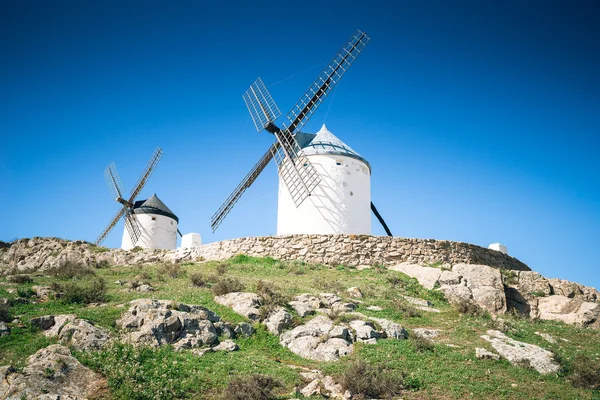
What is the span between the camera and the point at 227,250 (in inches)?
917

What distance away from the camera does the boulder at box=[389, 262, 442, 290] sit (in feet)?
60.0

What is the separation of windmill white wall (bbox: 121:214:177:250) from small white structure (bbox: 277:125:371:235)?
12252 mm

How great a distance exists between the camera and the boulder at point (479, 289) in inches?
648

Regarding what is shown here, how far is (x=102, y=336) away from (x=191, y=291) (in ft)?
16.1

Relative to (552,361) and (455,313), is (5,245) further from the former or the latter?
(552,361)

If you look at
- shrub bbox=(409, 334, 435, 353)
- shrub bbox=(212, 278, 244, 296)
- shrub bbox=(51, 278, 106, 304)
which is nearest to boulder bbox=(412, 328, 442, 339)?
shrub bbox=(409, 334, 435, 353)

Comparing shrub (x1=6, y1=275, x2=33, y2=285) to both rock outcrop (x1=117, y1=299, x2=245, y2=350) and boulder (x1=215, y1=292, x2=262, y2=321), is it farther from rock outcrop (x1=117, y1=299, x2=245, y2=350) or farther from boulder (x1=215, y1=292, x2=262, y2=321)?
boulder (x1=215, y1=292, x2=262, y2=321)

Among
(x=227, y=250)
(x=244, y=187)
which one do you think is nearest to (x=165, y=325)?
(x=227, y=250)

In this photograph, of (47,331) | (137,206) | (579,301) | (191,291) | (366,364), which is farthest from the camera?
(137,206)

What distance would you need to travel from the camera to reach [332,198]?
24.6 meters

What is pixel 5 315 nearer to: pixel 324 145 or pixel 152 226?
pixel 324 145

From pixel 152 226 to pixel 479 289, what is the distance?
80.9ft

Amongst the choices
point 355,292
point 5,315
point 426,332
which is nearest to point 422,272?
point 355,292

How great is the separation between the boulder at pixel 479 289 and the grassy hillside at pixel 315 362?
1.76ft
